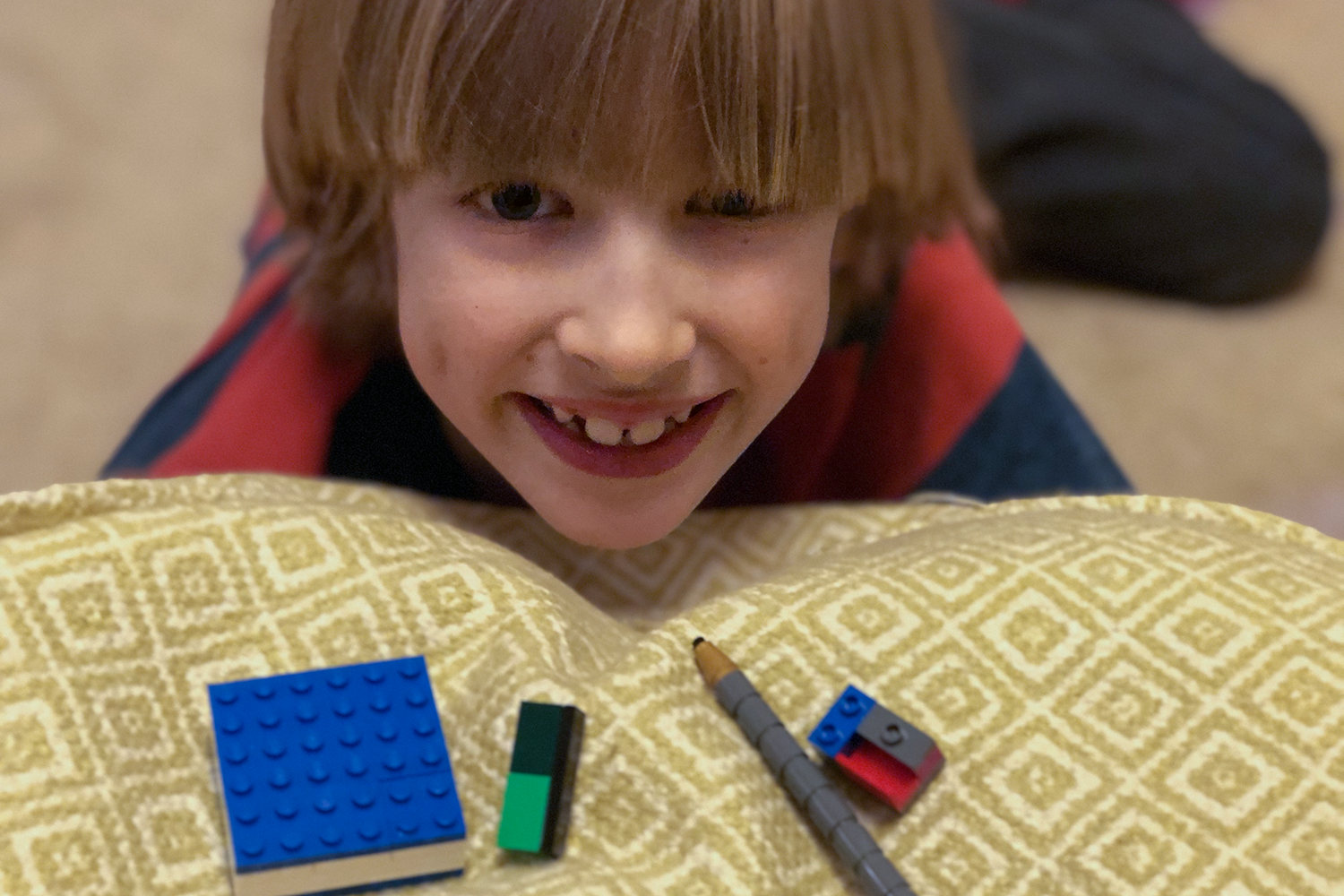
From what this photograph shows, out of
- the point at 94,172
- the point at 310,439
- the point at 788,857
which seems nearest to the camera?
the point at 788,857

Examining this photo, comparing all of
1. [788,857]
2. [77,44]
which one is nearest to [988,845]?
[788,857]

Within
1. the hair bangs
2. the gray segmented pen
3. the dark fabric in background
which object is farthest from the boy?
the dark fabric in background

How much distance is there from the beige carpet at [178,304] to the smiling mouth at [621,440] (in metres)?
0.40

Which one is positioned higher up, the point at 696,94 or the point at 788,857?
the point at 696,94

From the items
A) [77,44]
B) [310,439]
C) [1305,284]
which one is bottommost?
[310,439]

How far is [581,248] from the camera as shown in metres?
0.45

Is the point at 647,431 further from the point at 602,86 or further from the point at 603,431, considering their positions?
the point at 602,86

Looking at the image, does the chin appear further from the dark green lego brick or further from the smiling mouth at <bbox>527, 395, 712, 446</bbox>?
the dark green lego brick

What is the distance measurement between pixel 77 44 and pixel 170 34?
0.08 m

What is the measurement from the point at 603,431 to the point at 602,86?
151 millimetres

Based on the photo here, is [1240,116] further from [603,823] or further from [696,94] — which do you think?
[603,823]

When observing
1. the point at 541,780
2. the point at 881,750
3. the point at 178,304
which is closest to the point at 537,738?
the point at 541,780

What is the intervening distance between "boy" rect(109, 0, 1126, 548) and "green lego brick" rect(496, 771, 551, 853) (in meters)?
0.15

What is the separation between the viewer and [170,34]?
1.02 metres
